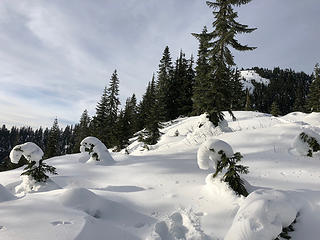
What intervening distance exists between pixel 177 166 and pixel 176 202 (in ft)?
10.0

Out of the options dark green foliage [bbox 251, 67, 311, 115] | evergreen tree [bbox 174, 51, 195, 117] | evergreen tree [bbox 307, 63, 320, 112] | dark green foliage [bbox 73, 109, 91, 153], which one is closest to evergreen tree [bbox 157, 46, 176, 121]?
evergreen tree [bbox 174, 51, 195, 117]

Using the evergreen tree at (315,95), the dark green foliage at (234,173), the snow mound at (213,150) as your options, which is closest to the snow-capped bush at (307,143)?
the dark green foliage at (234,173)

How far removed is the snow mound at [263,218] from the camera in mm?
3184

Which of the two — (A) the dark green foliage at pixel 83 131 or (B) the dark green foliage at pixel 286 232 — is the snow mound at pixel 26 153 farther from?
(A) the dark green foliage at pixel 83 131

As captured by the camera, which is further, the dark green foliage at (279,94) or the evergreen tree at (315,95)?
the dark green foliage at (279,94)

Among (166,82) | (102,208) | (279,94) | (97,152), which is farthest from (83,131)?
(279,94)

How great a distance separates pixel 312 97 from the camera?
37438 mm

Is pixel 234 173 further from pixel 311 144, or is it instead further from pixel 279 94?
pixel 279 94

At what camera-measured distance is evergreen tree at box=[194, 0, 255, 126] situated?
42.7 ft

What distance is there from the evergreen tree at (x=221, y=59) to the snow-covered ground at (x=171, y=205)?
5252 mm

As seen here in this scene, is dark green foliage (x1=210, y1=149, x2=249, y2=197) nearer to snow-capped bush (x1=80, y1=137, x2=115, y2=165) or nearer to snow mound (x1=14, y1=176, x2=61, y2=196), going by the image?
snow mound (x1=14, y1=176, x2=61, y2=196)

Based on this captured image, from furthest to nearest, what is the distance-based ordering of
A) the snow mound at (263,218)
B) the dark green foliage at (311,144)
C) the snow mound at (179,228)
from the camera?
the dark green foliage at (311,144)
the snow mound at (179,228)
the snow mound at (263,218)

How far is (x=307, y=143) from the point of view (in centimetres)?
762

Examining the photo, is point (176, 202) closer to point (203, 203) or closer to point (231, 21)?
point (203, 203)
